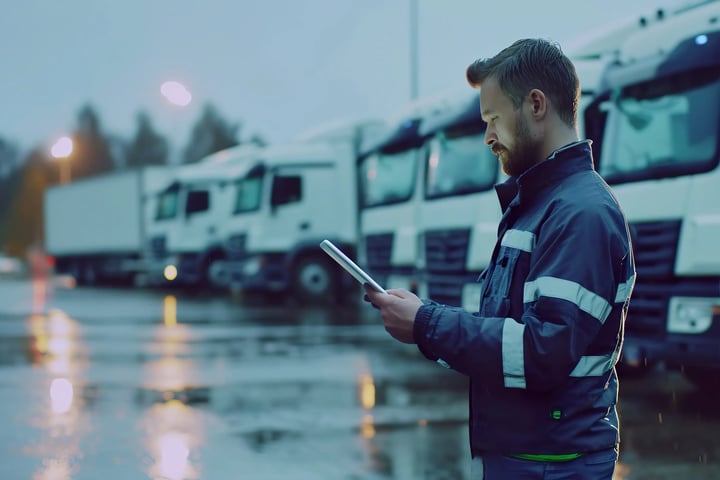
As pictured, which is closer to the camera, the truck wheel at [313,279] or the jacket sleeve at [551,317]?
the jacket sleeve at [551,317]

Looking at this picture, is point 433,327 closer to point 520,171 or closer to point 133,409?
point 520,171

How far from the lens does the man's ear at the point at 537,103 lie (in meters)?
2.31

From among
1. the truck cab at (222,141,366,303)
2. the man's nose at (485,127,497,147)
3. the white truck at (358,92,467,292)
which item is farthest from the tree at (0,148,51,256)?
the man's nose at (485,127,497,147)

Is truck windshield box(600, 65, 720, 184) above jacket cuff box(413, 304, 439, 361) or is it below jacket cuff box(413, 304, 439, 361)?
above

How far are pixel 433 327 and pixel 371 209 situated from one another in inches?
488

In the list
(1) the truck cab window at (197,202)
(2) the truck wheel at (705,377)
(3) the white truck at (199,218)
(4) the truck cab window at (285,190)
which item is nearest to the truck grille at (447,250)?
(2) the truck wheel at (705,377)

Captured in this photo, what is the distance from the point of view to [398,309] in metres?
2.28

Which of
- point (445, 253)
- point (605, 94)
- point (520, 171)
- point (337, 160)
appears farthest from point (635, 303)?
point (337, 160)

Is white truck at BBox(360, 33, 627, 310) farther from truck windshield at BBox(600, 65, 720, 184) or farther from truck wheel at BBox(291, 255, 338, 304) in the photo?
truck wheel at BBox(291, 255, 338, 304)

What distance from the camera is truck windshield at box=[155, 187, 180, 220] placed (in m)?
29.2

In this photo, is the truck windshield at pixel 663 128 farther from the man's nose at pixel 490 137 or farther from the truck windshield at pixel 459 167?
the man's nose at pixel 490 137

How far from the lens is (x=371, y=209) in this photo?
14.6 m

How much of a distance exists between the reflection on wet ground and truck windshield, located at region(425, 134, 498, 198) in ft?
6.36

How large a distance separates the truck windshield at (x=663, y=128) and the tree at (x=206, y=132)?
100546 mm
